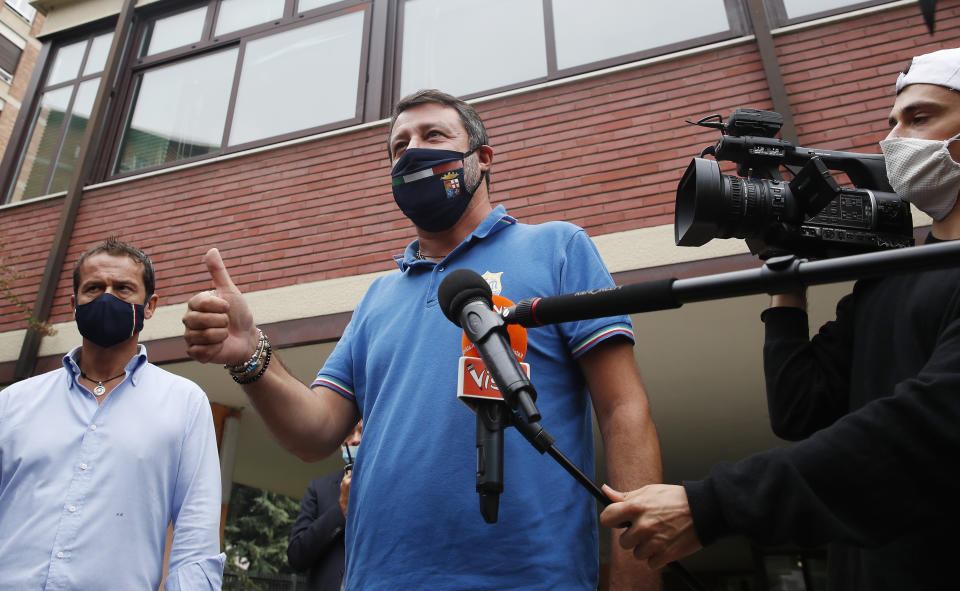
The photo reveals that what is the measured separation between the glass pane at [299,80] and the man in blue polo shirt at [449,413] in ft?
16.6

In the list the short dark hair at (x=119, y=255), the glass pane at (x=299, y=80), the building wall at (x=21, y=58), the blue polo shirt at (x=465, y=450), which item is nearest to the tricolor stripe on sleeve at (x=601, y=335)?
the blue polo shirt at (x=465, y=450)

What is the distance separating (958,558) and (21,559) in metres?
2.65

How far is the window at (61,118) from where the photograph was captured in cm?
818

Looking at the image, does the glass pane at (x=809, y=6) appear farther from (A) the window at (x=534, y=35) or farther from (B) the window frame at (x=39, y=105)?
(B) the window frame at (x=39, y=105)

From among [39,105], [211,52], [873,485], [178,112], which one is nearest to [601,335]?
[873,485]

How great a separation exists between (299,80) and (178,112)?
1595 mm

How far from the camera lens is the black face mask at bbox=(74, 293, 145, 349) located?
274 cm

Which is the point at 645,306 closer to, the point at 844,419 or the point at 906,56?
the point at 844,419

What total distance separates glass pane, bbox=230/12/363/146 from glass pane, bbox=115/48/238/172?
0.95ft

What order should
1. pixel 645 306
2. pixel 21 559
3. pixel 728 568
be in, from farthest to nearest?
pixel 728 568, pixel 21 559, pixel 645 306

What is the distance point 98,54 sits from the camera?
868cm

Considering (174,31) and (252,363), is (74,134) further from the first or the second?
(252,363)

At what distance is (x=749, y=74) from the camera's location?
543 cm

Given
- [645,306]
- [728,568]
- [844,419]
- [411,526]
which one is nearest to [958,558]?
[844,419]
